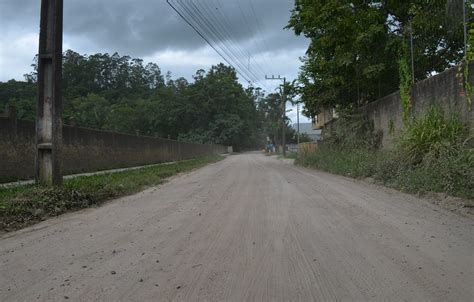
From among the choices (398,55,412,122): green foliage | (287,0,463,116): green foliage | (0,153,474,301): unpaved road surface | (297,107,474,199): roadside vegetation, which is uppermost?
(287,0,463,116): green foliage

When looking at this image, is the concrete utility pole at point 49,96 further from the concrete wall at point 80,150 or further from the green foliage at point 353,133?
the green foliage at point 353,133

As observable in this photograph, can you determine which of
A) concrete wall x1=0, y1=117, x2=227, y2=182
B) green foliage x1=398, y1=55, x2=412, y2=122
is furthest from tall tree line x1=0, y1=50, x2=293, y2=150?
green foliage x1=398, y1=55, x2=412, y2=122

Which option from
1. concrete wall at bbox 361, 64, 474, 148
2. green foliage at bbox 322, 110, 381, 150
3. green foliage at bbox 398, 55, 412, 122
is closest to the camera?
concrete wall at bbox 361, 64, 474, 148

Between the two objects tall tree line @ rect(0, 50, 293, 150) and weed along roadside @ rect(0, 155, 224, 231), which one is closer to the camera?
weed along roadside @ rect(0, 155, 224, 231)

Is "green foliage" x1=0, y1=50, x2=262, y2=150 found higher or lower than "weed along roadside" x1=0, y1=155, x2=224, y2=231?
higher

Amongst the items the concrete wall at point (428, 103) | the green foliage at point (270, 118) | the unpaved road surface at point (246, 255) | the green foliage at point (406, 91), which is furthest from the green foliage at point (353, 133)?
the green foliage at point (270, 118)

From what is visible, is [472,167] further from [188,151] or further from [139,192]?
[188,151]

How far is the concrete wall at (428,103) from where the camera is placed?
480 inches

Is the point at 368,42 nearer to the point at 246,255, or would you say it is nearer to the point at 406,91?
the point at 406,91

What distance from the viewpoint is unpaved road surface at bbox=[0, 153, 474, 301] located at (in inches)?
168

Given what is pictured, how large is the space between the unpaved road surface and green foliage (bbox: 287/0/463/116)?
33.4 ft

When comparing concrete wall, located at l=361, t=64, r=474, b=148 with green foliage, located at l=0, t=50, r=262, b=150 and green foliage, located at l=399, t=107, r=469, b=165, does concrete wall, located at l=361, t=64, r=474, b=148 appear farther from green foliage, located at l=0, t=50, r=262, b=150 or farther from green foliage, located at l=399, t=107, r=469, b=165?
green foliage, located at l=0, t=50, r=262, b=150

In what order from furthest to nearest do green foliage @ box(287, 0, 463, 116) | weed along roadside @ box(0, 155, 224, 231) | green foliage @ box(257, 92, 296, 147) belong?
green foliage @ box(257, 92, 296, 147), green foliage @ box(287, 0, 463, 116), weed along roadside @ box(0, 155, 224, 231)

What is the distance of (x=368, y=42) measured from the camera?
60.2ft
